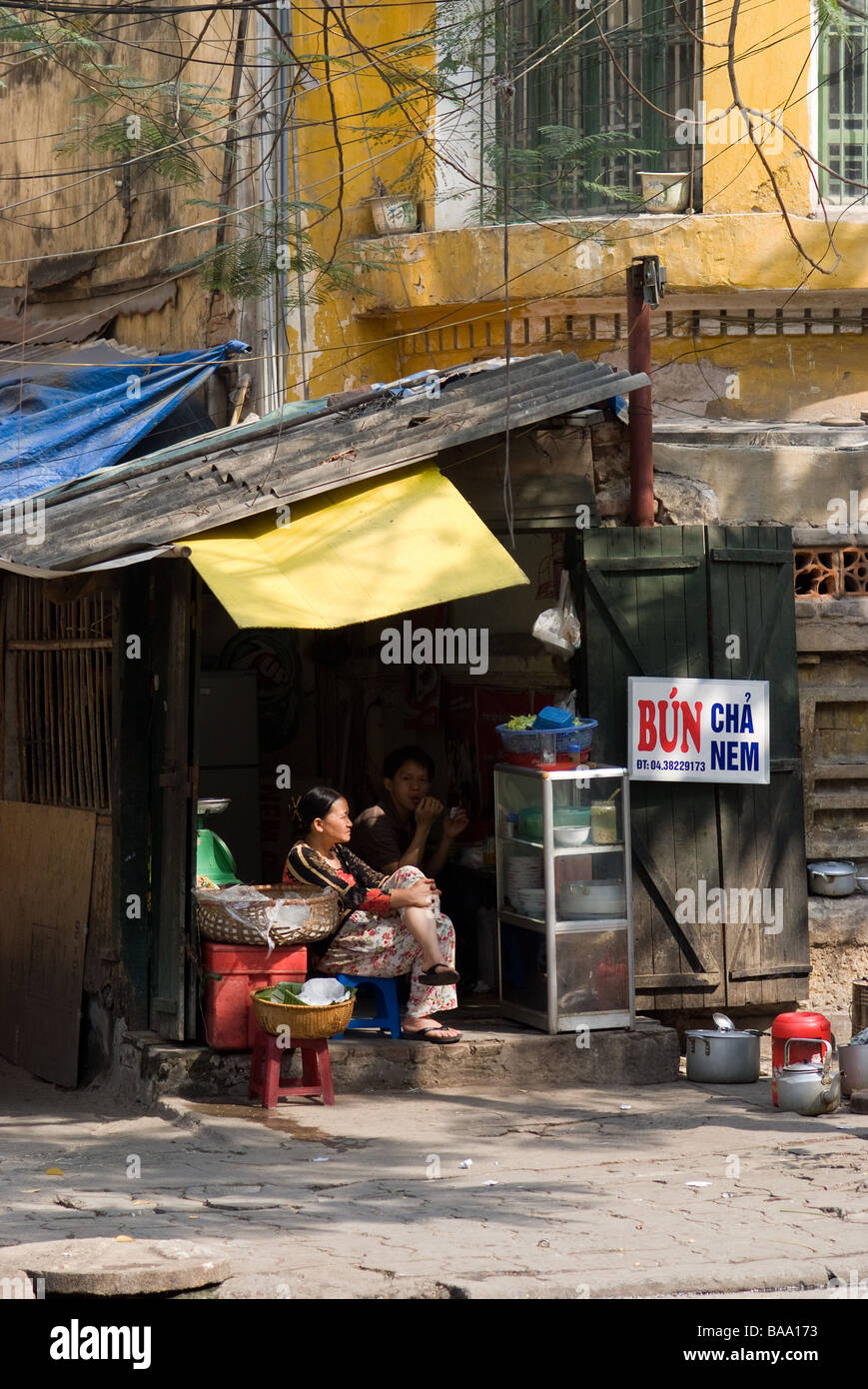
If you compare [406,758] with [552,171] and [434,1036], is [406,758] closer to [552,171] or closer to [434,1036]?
[434,1036]

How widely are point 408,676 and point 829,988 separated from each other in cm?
346

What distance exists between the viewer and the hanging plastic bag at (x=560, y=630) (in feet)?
26.8

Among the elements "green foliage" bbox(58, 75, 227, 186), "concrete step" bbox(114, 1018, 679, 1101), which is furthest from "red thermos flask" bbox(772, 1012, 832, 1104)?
"green foliage" bbox(58, 75, 227, 186)

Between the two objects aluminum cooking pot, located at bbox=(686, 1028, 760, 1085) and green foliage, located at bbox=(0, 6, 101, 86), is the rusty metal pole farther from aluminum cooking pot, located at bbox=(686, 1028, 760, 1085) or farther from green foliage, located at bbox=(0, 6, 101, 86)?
green foliage, located at bbox=(0, 6, 101, 86)

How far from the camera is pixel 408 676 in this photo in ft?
35.4

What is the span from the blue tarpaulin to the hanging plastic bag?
3.05 m

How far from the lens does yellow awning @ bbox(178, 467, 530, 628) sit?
682cm

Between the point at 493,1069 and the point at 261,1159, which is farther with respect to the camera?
the point at 493,1069

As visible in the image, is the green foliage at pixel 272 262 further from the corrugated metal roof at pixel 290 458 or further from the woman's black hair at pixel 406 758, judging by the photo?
the woman's black hair at pixel 406 758

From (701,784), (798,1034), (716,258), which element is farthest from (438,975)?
(716,258)

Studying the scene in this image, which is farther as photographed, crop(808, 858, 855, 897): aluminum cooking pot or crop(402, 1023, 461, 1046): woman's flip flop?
crop(808, 858, 855, 897): aluminum cooking pot
